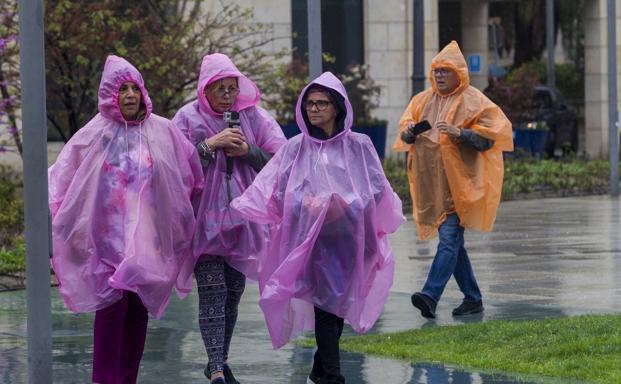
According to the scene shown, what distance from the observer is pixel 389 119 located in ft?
101

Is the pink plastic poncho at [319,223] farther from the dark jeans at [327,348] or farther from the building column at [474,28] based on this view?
the building column at [474,28]

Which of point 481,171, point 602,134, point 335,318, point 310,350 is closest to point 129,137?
point 335,318

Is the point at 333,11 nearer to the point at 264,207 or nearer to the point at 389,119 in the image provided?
the point at 389,119

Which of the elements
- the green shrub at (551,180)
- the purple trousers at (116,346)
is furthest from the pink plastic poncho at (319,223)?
the green shrub at (551,180)

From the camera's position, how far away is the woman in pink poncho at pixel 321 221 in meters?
8.34

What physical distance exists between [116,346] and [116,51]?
38.6 ft

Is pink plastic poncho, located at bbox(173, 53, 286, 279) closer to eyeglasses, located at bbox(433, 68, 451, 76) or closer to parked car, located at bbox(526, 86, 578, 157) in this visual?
eyeglasses, located at bbox(433, 68, 451, 76)

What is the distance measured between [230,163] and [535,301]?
3854mm

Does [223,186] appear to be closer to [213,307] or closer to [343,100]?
[213,307]

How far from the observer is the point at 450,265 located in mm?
11172

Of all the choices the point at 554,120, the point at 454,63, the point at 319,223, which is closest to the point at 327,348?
the point at 319,223

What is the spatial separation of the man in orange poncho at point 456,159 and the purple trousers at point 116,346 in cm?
331

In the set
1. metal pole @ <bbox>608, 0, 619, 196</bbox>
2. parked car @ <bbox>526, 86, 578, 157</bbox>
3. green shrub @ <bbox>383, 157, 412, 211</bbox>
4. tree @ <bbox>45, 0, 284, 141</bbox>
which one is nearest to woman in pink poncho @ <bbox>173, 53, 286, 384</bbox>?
tree @ <bbox>45, 0, 284, 141</bbox>

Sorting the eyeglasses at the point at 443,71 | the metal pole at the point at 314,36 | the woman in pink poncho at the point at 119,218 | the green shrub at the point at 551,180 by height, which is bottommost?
the green shrub at the point at 551,180
